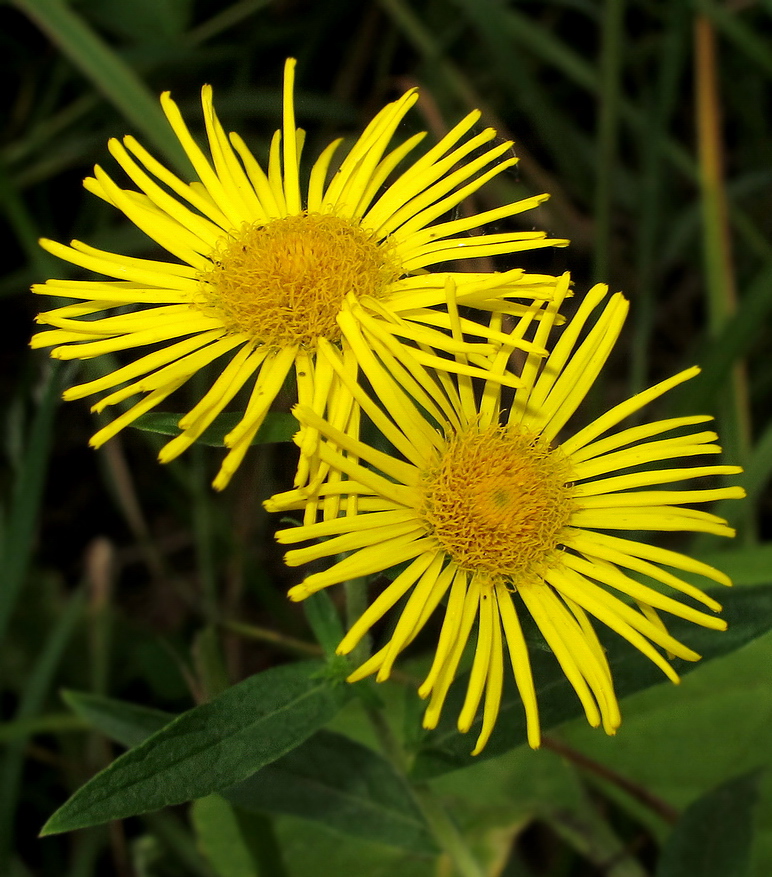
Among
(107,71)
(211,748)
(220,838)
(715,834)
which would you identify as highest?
(107,71)

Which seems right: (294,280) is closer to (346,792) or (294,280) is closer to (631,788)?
(346,792)

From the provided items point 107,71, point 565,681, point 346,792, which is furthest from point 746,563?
point 107,71

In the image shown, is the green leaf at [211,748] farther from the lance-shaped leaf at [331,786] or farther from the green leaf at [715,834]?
the green leaf at [715,834]

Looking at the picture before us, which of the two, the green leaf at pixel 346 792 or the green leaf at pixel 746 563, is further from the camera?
the green leaf at pixel 746 563

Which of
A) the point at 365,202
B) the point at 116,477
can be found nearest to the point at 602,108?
the point at 365,202

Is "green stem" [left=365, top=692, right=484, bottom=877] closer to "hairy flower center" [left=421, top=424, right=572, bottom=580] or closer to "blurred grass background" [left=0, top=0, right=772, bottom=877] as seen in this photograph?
"blurred grass background" [left=0, top=0, right=772, bottom=877]

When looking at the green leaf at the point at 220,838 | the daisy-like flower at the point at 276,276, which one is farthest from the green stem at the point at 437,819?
the daisy-like flower at the point at 276,276

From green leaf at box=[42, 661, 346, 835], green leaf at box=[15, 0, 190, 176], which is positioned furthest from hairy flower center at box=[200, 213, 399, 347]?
green leaf at box=[15, 0, 190, 176]
